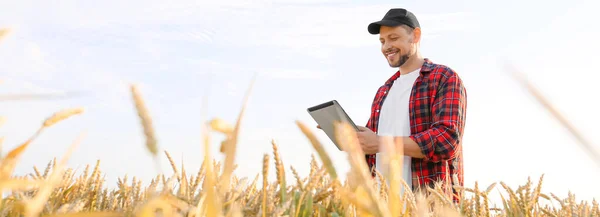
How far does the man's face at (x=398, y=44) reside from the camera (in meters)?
4.17

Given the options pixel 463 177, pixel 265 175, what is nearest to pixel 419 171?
pixel 463 177

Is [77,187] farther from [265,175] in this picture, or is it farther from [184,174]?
[265,175]

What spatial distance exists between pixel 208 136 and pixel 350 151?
144mm

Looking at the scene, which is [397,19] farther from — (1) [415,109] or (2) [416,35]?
(1) [415,109]

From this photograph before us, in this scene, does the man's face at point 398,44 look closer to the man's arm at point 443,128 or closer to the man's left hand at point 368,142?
the man's arm at point 443,128

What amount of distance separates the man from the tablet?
182 millimetres

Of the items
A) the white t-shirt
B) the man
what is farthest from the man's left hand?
the white t-shirt

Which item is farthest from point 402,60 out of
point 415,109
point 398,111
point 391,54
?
point 415,109

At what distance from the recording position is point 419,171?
3635mm

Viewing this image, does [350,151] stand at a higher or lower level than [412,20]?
lower

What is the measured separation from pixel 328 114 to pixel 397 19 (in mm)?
1243

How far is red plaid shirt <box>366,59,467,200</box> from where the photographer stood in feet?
11.1

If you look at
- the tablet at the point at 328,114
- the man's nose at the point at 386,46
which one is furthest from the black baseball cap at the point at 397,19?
the tablet at the point at 328,114

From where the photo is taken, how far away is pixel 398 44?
4164 mm
